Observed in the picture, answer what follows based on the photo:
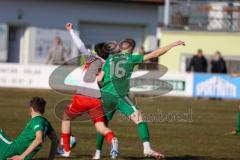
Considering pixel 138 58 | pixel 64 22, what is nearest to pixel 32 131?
pixel 138 58

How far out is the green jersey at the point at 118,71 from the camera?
40.6ft

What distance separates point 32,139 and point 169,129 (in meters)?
8.68

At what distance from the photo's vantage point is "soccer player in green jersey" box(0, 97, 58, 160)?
34.2 feet

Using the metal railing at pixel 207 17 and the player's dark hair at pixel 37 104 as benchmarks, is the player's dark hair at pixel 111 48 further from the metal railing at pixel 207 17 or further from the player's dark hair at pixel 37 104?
the metal railing at pixel 207 17

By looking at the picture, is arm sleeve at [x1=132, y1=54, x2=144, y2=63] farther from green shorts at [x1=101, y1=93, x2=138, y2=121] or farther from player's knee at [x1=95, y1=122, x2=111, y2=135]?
player's knee at [x1=95, y1=122, x2=111, y2=135]

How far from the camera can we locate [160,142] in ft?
52.1

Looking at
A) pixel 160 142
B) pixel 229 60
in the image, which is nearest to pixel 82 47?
pixel 160 142

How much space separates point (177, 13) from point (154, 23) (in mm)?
1958

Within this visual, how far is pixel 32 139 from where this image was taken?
10.8 meters

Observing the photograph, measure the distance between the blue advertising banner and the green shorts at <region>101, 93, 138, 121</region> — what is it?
20.8 m

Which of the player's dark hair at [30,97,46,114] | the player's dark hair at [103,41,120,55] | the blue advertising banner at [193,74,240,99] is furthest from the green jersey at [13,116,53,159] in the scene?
the blue advertising banner at [193,74,240,99]

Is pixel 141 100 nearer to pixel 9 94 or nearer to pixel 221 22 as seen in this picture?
pixel 9 94

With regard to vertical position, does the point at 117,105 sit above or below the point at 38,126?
above

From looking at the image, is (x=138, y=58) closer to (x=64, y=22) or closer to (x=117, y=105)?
(x=117, y=105)
